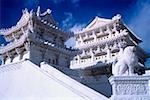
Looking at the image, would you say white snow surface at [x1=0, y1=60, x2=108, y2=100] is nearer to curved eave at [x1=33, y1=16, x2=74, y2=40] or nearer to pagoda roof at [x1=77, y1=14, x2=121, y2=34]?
curved eave at [x1=33, y1=16, x2=74, y2=40]

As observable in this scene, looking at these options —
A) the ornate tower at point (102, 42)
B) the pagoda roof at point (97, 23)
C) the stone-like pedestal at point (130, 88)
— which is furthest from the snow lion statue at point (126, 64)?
the pagoda roof at point (97, 23)

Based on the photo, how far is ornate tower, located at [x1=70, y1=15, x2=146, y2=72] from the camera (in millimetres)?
20422

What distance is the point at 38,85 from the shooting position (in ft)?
31.0

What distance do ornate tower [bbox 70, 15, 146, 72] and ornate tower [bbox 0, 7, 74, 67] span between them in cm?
266

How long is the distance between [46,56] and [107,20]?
760cm

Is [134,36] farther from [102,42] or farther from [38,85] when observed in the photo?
[38,85]

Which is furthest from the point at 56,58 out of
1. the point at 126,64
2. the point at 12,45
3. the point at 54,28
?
the point at 126,64

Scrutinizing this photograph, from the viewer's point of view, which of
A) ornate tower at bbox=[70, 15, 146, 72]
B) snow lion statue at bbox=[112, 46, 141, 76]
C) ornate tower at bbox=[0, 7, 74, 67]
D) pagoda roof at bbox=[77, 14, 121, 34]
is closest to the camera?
snow lion statue at bbox=[112, 46, 141, 76]

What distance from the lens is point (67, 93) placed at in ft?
26.2

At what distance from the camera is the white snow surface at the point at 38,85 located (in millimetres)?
7770

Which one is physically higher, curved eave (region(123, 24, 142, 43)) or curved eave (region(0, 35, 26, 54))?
curved eave (region(123, 24, 142, 43))


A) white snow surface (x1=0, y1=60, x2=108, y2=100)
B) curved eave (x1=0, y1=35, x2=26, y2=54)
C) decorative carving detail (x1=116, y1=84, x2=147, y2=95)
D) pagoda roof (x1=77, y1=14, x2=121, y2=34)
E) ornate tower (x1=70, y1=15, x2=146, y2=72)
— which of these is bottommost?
decorative carving detail (x1=116, y1=84, x2=147, y2=95)

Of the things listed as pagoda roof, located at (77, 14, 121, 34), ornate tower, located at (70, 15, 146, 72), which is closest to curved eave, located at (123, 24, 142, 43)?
ornate tower, located at (70, 15, 146, 72)

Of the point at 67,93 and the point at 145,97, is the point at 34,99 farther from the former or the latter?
the point at 145,97
